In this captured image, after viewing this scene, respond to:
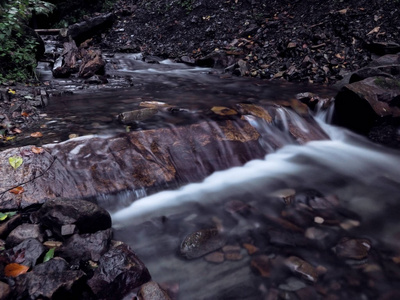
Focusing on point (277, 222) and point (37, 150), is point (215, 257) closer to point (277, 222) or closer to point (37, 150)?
point (277, 222)

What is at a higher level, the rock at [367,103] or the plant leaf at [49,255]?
the rock at [367,103]

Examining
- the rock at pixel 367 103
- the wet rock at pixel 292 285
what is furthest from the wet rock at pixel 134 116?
the rock at pixel 367 103

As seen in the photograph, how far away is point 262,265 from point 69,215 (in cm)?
169

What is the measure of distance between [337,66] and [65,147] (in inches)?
289

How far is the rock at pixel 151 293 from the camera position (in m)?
2.08

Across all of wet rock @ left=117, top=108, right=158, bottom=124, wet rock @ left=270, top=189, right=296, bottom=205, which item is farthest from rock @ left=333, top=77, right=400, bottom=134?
wet rock @ left=117, top=108, right=158, bottom=124

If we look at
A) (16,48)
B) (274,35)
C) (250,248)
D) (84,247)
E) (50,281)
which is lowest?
(250,248)

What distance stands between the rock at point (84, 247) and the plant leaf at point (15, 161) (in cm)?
111

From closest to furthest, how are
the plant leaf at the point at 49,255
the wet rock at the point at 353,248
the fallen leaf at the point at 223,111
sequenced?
the plant leaf at the point at 49,255, the wet rock at the point at 353,248, the fallen leaf at the point at 223,111

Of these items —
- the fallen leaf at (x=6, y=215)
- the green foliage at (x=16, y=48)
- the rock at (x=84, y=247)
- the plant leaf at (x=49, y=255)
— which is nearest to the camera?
the plant leaf at (x=49, y=255)

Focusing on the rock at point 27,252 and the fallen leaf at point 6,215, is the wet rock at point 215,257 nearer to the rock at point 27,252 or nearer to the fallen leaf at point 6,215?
the rock at point 27,252

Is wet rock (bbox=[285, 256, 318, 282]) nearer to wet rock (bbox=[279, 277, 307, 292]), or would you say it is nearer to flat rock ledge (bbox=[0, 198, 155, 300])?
wet rock (bbox=[279, 277, 307, 292])

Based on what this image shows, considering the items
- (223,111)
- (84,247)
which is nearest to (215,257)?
(84,247)

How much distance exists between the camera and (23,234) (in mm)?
2369
